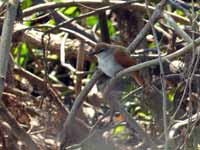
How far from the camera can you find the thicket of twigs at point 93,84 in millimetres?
4199

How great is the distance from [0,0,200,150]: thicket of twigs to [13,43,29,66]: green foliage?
1 cm

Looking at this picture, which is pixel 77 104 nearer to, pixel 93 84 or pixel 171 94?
pixel 93 84

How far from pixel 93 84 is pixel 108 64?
60 cm

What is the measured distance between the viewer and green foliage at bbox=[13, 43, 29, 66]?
619 centimetres

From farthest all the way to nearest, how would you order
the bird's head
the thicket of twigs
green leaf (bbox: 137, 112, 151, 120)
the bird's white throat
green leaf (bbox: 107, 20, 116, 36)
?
green leaf (bbox: 107, 20, 116, 36)
green leaf (bbox: 137, 112, 151, 120)
the bird's head
the bird's white throat
the thicket of twigs

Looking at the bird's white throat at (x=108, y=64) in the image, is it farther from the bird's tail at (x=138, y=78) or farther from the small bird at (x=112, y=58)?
the bird's tail at (x=138, y=78)

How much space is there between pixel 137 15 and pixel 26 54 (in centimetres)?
142

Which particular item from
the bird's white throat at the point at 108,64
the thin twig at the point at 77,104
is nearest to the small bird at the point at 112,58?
the bird's white throat at the point at 108,64

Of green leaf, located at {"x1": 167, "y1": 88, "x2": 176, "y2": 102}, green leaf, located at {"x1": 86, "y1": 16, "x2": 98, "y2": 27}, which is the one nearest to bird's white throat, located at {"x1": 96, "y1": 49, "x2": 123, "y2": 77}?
green leaf, located at {"x1": 167, "y1": 88, "x2": 176, "y2": 102}

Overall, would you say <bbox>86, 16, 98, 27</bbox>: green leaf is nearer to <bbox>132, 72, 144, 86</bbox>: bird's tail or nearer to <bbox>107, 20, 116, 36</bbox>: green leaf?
<bbox>107, 20, 116, 36</bbox>: green leaf

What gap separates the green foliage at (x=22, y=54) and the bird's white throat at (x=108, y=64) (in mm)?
1064

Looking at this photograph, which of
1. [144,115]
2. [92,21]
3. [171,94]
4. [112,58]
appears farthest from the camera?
[92,21]

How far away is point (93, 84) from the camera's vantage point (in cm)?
438

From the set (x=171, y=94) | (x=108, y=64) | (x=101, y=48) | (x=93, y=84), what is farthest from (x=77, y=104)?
(x=171, y=94)
